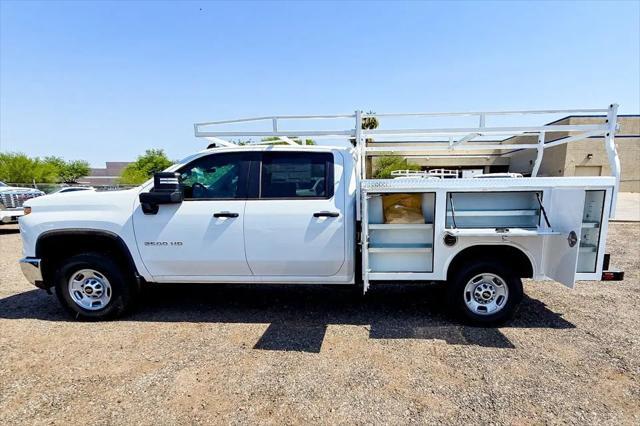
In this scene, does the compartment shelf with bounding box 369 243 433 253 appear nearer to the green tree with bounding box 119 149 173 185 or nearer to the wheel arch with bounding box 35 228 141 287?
the wheel arch with bounding box 35 228 141 287

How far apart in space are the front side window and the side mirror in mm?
177

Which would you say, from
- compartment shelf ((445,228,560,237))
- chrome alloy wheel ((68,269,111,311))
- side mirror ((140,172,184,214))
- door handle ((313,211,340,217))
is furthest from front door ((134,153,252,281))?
compartment shelf ((445,228,560,237))

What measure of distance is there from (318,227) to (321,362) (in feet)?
4.21

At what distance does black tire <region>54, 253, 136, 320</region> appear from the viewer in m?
3.87

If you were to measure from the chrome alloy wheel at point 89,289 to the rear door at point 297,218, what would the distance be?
176 centimetres

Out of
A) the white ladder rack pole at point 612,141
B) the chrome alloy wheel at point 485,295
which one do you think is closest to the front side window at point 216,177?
the chrome alloy wheel at point 485,295

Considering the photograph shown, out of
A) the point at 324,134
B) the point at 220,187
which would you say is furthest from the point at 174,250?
the point at 324,134

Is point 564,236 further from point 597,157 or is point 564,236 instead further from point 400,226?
point 597,157

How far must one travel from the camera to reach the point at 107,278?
3.90 meters

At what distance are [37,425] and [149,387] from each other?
697 millimetres

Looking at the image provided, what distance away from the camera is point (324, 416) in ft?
7.95

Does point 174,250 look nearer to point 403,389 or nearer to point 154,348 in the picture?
point 154,348

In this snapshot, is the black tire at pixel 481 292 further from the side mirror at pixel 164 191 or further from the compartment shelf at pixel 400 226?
the side mirror at pixel 164 191

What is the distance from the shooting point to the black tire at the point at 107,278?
3.87 meters
